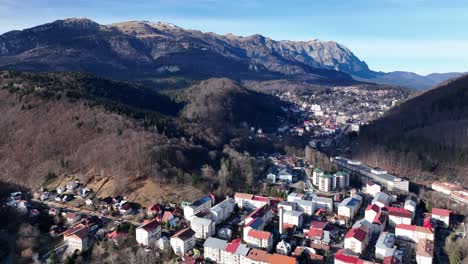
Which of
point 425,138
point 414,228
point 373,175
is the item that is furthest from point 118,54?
point 414,228

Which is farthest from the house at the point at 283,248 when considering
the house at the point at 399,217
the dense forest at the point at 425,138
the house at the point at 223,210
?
the dense forest at the point at 425,138

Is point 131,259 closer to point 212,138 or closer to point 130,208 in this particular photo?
point 130,208

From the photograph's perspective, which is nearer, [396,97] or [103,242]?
[103,242]

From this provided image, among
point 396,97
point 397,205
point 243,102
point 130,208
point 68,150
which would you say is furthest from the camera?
point 396,97

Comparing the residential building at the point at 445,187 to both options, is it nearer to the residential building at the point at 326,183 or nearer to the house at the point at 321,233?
the residential building at the point at 326,183

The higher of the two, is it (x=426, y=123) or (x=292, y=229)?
(x=426, y=123)

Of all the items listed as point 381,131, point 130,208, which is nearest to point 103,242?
point 130,208

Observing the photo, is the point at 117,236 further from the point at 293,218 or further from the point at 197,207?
→ the point at 293,218
